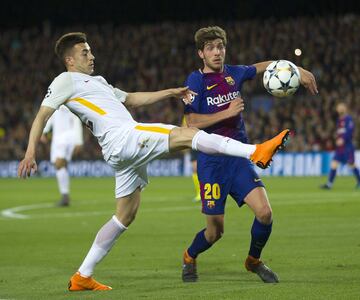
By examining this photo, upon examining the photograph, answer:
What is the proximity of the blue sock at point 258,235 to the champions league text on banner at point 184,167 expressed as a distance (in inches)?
912

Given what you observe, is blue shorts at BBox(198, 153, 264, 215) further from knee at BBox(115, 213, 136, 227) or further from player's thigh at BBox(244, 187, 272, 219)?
knee at BBox(115, 213, 136, 227)

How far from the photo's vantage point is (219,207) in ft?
30.1

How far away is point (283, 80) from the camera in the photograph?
8898 millimetres

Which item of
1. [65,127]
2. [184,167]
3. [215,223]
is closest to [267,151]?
[215,223]

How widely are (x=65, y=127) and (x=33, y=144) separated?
12.4m

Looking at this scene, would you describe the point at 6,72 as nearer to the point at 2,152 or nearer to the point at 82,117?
the point at 2,152

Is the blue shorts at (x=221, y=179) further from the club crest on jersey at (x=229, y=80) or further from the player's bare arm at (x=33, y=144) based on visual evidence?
the player's bare arm at (x=33, y=144)

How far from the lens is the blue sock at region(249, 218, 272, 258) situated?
29.6 feet

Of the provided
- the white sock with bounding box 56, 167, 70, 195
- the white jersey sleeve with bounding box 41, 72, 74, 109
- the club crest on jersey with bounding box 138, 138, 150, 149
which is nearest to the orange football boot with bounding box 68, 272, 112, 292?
the club crest on jersey with bounding box 138, 138, 150, 149

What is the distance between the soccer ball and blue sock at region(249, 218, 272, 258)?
1.30 metres

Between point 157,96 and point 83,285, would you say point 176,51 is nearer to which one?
point 157,96

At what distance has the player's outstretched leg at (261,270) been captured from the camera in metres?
8.89

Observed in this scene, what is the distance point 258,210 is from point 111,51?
35.6 metres

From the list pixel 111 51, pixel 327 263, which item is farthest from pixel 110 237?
pixel 111 51
